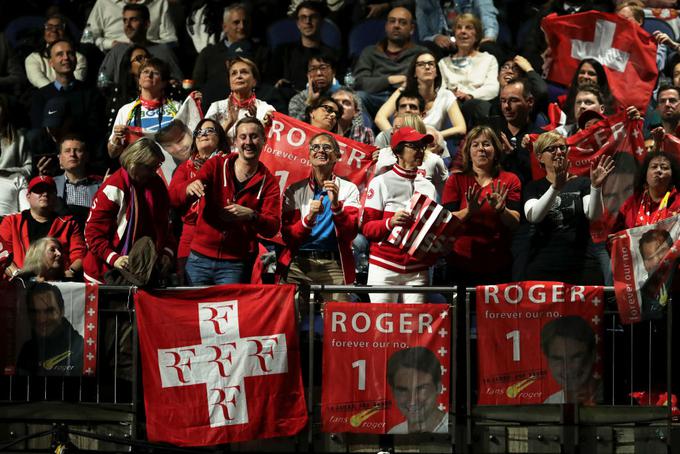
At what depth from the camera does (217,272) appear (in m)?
10.7

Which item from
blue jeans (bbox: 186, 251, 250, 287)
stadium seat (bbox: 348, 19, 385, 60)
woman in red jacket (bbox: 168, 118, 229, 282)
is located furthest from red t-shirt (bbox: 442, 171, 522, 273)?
stadium seat (bbox: 348, 19, 385, 60)

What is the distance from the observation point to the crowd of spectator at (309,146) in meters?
10.7

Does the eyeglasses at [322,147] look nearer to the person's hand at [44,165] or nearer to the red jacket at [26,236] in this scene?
the red jacket at [26,236]

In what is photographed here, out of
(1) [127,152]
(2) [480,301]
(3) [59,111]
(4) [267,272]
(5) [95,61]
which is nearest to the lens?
(2) [480,301]

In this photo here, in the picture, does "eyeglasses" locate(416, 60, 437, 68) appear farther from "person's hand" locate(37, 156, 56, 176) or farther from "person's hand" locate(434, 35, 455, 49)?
"person's hand" locate(37, 156, 56, 176)

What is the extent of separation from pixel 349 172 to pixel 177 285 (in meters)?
2.04

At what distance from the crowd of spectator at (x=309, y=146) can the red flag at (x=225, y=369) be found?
0.50 m

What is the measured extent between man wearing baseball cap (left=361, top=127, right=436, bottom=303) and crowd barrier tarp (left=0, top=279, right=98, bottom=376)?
216 cm

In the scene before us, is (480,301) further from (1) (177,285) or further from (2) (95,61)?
(2) (95,61)

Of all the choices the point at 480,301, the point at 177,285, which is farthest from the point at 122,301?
the point at 480,301

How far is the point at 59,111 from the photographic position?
1434 centimetres

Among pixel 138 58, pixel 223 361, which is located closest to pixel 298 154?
pixel 223 361

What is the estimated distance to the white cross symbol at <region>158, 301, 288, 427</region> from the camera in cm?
1007

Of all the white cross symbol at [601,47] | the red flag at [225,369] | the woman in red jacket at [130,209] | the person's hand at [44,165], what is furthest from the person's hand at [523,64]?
the red flag at [225,369]
